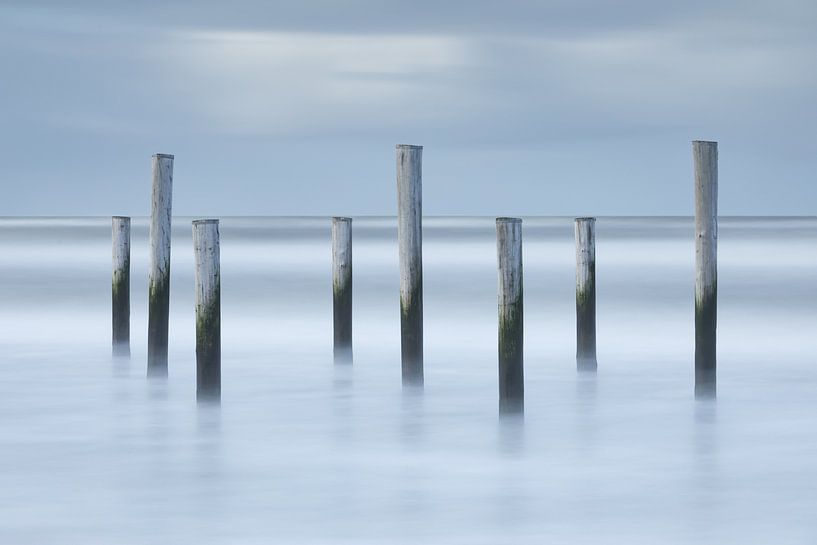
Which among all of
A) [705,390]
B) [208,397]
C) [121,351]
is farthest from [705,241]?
[121,351]

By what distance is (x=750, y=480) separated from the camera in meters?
8.34

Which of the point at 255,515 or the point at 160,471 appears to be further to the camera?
the point at 160,471

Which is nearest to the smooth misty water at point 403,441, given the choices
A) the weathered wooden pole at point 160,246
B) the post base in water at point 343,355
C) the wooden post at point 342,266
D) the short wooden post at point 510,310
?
the post base in water at point 343,355

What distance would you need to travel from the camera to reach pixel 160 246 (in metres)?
11.8

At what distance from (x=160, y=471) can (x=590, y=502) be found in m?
2.78

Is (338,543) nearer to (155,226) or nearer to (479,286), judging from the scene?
(155,226)

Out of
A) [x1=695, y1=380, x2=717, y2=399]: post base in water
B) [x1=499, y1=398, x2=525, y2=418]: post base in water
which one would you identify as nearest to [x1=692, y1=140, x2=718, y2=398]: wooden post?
[x1=695, y1=380, x2=717, y2=399]: post base in water

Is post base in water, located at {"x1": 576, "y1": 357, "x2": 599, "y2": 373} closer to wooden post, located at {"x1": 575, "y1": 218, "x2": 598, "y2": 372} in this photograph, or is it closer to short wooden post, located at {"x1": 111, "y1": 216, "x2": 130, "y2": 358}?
wooden post, located at {"x1": 575, "y1": 218, "x2": 598, "y2": 372}

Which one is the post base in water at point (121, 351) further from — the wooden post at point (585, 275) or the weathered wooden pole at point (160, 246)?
the wooden post at point (585, 275)

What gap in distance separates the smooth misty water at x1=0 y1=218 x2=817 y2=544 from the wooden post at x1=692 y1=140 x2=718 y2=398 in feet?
2.01

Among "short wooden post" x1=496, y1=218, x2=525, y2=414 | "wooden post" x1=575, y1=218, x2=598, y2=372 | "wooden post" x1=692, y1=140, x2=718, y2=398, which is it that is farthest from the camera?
Result: "wooden post" x1=575, y1=218, x2=598, y2=372

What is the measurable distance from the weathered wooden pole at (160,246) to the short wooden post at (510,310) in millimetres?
3310

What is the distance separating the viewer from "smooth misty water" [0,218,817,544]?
287 inches

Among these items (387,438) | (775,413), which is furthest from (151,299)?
(775,413)
